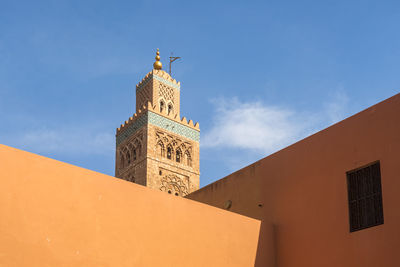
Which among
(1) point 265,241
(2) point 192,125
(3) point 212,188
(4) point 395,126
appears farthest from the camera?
(2) point 192,125

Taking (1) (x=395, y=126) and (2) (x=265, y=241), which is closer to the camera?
(1) (x=395, y=126)

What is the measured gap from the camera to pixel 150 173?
21516 millimetres

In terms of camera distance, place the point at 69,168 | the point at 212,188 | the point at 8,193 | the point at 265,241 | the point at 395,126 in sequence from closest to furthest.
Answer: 1. the point at 8,193
2. the point at 69,168
3. the point at 395,126
4. the point at 265,241
5. the point at 212,188

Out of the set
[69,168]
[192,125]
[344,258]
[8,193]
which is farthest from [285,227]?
[192,125]

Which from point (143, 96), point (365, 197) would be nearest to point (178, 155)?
point (143, 96)

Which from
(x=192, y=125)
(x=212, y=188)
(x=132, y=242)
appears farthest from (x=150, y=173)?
(x=132, y=242)

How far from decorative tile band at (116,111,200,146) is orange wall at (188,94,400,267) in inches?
528

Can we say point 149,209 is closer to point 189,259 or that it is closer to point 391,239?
point 189,259

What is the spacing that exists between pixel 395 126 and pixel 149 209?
2.97 metres

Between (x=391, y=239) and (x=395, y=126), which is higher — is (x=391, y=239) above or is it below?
below

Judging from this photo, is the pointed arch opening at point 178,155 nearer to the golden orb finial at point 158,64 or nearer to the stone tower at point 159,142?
the stone tower at point 159,142

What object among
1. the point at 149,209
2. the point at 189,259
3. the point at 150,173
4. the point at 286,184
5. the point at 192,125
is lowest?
the point at 189,259

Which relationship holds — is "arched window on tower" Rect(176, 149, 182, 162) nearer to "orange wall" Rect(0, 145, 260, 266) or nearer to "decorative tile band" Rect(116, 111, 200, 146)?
"decorative tile band" Rect(116, 111, 200, 146)

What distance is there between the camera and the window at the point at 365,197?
23.1 ft
